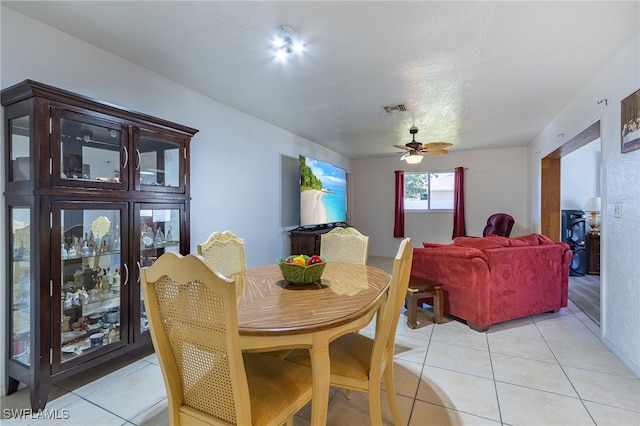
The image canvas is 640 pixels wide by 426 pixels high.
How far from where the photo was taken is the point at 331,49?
2.31m

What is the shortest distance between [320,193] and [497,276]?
301 cm

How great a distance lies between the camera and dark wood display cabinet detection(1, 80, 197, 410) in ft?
5.72

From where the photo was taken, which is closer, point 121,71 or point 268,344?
point 268,344

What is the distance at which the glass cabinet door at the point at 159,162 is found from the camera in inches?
Answer: 90.0

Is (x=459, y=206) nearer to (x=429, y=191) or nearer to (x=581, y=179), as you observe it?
(x=429, y=191)

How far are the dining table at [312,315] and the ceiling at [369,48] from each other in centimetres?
164

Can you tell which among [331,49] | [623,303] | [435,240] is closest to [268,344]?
[331,49]

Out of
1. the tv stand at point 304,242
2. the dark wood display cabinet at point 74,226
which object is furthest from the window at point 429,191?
the dark wood display cabinet at point 74,226

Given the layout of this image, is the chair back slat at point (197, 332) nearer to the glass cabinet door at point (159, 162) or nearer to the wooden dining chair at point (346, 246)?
the glass cabinet door at point (159, 162)

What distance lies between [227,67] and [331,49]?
93 cm

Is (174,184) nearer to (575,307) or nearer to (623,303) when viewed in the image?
(623,303)

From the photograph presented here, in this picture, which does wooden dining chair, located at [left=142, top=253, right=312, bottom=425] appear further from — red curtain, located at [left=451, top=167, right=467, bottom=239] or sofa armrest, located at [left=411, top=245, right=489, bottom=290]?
red curtain, located at [left=451, top=167, right=467, bottom=239]

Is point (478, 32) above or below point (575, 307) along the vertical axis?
above

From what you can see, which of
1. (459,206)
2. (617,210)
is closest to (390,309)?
(617,210)
